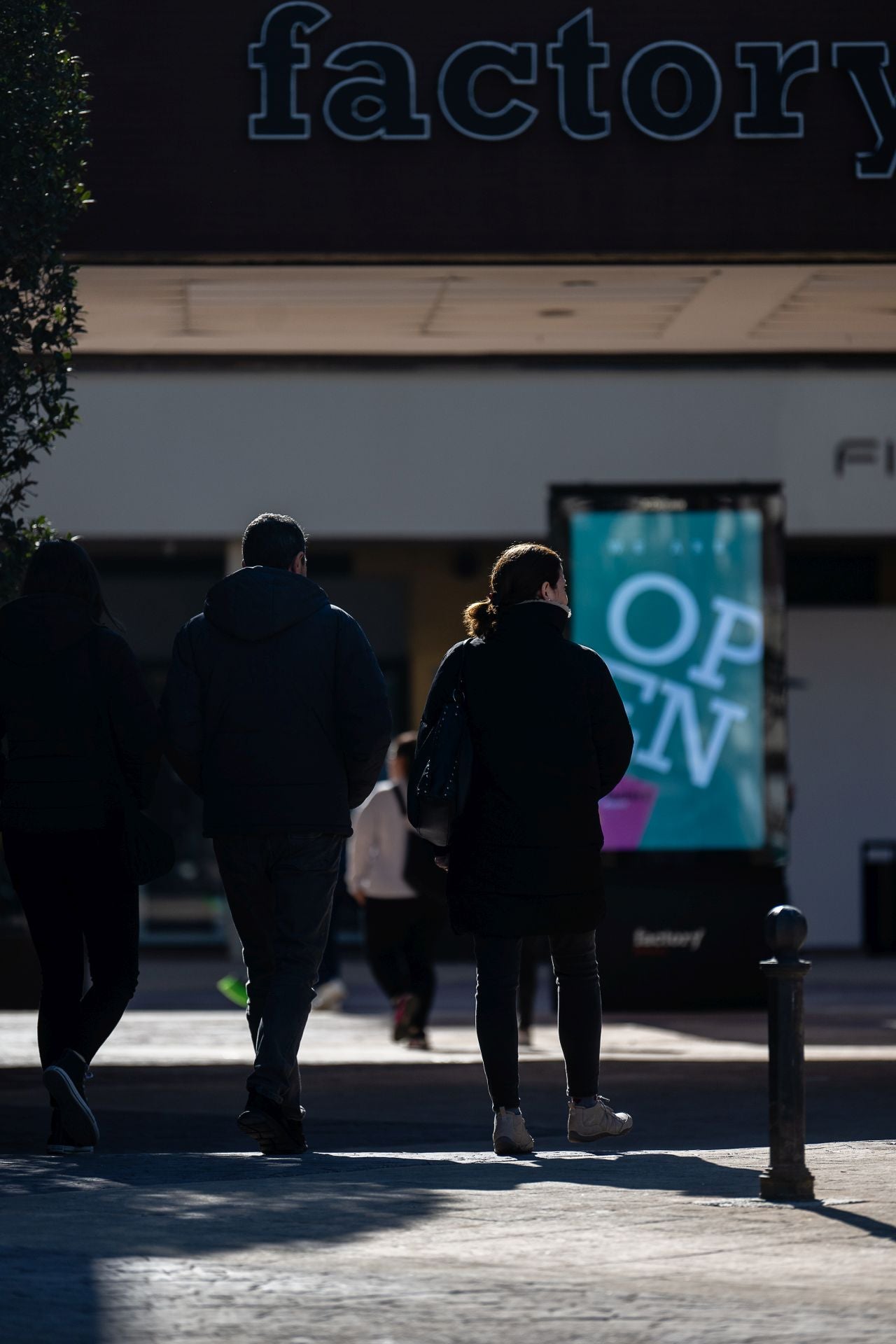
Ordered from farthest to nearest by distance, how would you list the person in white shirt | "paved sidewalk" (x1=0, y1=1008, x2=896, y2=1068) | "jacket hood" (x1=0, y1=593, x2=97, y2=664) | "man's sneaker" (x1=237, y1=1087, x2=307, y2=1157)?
the person in white shirt → "paved sidewalk" (x1=0, y1=1008, x2=896, y2=1068) → "jacket hood" (x1=0, y1=593, x2=97, y2=664) → "man's sneaker" (x1=237, y1=1087, x2=307, y2=1157)

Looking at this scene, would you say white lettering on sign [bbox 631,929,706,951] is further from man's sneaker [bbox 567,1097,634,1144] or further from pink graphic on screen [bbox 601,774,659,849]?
man's sneaker [bbox 567,1097,634,1144]

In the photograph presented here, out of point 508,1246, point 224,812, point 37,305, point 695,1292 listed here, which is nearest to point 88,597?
point 224,812

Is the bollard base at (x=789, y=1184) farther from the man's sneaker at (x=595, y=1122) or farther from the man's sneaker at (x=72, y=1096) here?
the man's sneaker at (x=72, y=1096)

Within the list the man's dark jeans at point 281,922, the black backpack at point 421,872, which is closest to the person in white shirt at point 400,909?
the black backpack at point 421,872

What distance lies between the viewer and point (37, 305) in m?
8.80

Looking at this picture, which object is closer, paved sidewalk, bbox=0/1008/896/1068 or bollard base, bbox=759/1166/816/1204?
bollard base, bbox=759/1166/816/1204

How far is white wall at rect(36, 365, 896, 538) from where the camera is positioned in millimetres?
17781

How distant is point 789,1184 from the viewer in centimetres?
629

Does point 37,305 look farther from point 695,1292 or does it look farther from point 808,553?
point 808,553

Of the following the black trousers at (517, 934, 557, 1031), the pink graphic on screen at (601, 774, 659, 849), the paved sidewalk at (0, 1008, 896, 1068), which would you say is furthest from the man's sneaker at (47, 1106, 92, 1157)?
the pink graphic on screen at (601, 774, 659, 849)

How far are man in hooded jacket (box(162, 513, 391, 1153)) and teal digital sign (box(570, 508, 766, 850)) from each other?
5986mm
